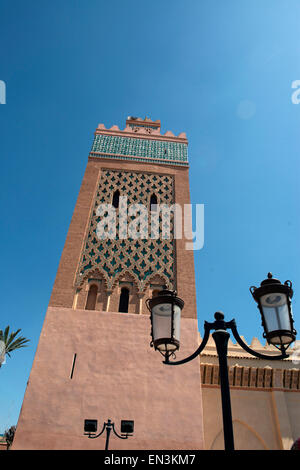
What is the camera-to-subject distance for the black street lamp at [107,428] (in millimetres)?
4105

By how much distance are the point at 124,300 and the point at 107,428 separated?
2.00 metres

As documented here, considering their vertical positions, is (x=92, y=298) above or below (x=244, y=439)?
above

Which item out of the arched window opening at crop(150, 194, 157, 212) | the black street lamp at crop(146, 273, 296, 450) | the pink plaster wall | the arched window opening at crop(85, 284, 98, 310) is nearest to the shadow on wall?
the pink plaster wall

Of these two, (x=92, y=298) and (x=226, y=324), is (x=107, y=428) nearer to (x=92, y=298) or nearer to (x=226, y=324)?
(x=92, y=298)

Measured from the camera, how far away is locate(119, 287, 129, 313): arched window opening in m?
5.58

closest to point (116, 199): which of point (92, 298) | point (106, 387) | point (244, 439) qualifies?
point (92, 298)

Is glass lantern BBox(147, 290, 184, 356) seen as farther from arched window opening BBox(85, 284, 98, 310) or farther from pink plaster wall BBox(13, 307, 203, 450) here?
arched window opening BBox(85, 284, 98, 310)

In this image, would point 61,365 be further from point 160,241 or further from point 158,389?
point 160,241

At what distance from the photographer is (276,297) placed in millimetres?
1964

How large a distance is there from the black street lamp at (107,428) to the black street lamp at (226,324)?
276 centimetres

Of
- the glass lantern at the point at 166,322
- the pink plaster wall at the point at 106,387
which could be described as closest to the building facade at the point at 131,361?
the pink plaster wall at the point at 106,387

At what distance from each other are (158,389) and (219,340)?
322cm

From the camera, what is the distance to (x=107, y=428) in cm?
411

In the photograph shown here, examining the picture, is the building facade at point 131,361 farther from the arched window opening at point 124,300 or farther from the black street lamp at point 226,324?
the black street lamp at point 226,324
